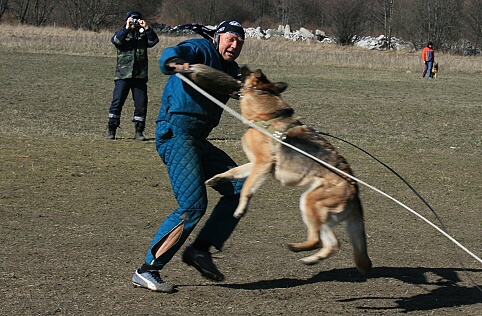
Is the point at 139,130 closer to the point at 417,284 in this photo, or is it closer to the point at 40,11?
the point at 417,284

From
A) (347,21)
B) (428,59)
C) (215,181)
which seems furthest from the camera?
(347,21)

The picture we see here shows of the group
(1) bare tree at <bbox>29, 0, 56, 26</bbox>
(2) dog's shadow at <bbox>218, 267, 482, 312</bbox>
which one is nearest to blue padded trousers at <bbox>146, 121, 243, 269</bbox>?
(2) dog's shadow at <bbox>218, 267, 482, 312</bbox>

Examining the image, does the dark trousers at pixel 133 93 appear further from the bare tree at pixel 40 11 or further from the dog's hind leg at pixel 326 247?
the bare tree at pixel 40 11

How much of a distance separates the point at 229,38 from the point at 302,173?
113 centimetres

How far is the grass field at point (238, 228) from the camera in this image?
5.51 metres

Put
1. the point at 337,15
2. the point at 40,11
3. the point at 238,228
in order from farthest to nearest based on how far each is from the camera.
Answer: the point at 40,11 → the point at 337,15 → the point at 238,228

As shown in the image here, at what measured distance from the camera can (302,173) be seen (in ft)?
16.8

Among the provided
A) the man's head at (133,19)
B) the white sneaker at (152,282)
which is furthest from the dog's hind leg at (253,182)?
the man's head at (133,19)

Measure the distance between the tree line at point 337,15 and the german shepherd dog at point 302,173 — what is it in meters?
58.4

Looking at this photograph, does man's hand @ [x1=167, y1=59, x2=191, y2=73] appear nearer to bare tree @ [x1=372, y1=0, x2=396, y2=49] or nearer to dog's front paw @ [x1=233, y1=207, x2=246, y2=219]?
dog's front paw @ [x1=233, y1=207, x2=246, y2=219]

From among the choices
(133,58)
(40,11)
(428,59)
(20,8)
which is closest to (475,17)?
(428,59)

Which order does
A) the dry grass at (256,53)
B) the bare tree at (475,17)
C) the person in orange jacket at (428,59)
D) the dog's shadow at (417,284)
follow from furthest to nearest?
1. the bare tree at (475,17)
2. the dry grass at (256,53)
3. the person in orange jacket at (428,59)
4. the dog's shadow at (417,284)

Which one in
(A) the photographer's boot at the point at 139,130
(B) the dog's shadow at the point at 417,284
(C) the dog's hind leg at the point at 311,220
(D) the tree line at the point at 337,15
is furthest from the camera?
(D) the tree line at the point at 337,15

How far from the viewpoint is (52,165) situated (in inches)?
409
